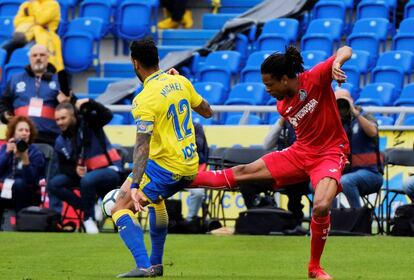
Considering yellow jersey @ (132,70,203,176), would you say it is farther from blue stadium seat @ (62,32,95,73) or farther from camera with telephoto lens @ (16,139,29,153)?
blue stadium seat @ (62,32,95,73)

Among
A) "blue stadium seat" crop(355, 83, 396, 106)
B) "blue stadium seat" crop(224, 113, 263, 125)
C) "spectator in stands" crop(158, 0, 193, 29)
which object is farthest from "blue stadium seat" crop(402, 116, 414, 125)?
"spectator in stands" crop(158, 0, 193, 29)

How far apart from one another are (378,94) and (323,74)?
952cm

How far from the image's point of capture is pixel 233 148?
17047mm

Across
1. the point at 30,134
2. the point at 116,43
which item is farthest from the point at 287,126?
the point at 116,43

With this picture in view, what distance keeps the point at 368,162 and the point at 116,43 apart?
9766mm

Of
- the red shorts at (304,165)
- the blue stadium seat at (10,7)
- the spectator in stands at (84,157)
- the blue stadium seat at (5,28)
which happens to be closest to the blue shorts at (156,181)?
the red shorts at (304,165)

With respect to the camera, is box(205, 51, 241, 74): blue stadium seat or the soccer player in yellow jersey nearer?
the soccer player in yellow jersey

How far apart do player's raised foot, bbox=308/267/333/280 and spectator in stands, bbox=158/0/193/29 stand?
1429cm

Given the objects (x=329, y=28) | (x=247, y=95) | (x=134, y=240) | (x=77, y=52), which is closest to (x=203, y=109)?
(x=134, y=240)

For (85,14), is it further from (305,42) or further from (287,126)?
(287,126)

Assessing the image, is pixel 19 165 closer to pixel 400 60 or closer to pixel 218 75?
pixel 218 75

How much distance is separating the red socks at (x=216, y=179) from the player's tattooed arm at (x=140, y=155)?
91 cm

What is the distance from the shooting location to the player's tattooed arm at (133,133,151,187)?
10.3m

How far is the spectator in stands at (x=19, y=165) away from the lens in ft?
55.3
